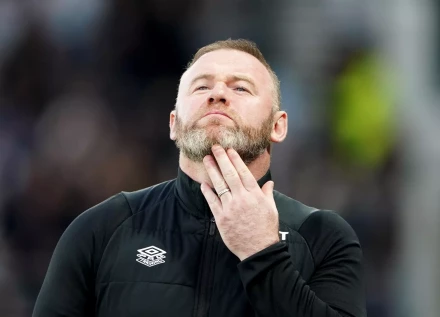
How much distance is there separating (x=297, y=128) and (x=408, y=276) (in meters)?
1.48

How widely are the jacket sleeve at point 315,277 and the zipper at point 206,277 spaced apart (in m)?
0.19

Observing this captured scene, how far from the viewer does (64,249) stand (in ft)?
9.07

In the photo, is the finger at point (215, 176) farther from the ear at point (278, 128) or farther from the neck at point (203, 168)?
the ear at point (278, 128)

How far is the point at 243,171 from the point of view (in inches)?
106

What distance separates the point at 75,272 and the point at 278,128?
97cm

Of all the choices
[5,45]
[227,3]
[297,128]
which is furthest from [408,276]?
[5,45]

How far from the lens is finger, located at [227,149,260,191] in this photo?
8.71 feet

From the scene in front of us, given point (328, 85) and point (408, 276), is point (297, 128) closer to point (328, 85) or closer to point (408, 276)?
point (328, 85)

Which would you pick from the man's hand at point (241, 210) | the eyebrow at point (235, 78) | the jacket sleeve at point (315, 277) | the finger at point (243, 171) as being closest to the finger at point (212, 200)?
the man's hand at point (241, 210)

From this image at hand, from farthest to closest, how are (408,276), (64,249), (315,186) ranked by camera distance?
1. (315,186)
2. (408,276)
3. (64,249)

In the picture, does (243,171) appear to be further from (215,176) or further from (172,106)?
(172,106)

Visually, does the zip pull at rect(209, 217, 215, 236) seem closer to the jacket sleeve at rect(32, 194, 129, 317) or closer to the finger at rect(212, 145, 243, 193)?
the finger at rect(212, 145, 243, 193)

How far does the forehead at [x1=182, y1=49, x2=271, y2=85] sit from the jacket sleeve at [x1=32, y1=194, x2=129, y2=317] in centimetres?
66

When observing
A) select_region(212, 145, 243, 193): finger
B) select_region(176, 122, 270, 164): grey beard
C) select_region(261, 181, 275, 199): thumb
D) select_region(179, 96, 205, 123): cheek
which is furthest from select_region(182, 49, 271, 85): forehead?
select_region(261, 181, 275, 199): thumb
